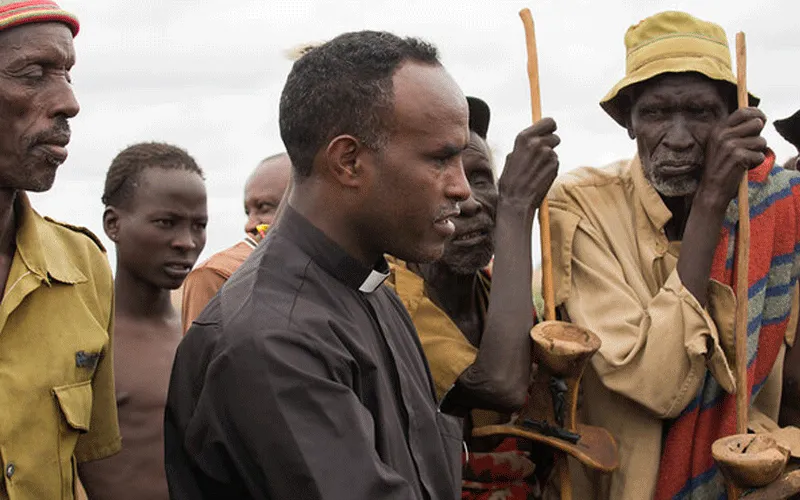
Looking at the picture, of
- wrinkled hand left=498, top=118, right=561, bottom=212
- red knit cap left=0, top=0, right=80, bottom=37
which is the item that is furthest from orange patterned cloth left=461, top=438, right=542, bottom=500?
red knit cap left=0, top=0, right=80, bottom=37

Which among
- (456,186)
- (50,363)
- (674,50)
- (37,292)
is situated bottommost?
(50,363)

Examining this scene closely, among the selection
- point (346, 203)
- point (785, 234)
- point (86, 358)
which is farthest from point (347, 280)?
point (785, 234)

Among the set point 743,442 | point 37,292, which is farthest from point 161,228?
point 743,442

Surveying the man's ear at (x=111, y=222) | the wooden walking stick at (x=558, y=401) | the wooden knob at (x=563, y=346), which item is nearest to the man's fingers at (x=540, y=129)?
the wooden walking stick at (x=558, y=401)

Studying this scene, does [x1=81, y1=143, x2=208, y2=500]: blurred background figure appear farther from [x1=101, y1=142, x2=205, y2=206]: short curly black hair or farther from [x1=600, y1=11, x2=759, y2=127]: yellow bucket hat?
[x1=600, y1=11, x2=759, y2=127]: yellow bucket hat

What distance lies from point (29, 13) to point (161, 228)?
1692 mm

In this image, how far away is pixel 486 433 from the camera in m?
3.11

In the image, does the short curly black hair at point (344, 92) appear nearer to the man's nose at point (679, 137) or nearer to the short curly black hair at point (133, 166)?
Answer: the man's nose at point (679, 137)

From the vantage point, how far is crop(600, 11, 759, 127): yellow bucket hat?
10.9ft

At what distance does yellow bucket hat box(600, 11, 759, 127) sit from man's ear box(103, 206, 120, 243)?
1960 millimetres

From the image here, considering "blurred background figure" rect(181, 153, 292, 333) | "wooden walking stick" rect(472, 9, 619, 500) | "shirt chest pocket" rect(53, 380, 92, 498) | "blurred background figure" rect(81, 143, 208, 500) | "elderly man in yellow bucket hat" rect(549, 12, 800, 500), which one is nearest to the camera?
"shirt chest pocket" rect(53, 380, 92, 498)

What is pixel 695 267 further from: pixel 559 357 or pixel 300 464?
pixel 300 464

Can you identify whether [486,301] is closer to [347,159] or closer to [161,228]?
[161,228]

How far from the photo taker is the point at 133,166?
14.1 ft
